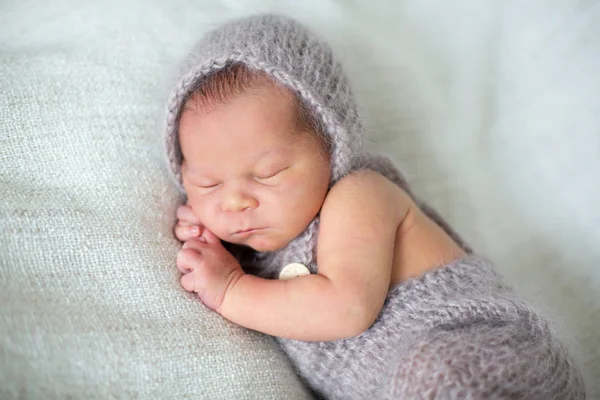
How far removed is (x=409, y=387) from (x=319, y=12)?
103 cm

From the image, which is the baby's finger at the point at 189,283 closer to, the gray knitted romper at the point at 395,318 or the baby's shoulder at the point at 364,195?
the gray knitted romper at the point at 395,318

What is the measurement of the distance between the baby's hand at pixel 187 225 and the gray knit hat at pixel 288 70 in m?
0.10

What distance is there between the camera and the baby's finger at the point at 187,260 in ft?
3.72

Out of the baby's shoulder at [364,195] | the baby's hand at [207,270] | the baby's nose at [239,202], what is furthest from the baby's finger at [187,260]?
the baby's shoulder at [364,195]

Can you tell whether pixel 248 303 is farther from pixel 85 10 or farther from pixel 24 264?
pixel 85 10

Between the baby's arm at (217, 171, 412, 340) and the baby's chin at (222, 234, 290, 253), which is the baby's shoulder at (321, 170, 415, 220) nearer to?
the baby's arm at (217, 171, 412, 340)

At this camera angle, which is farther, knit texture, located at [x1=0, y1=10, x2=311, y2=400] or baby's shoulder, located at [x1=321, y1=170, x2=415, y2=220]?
baby's shoulder, located at [x1=321, y1=170, x2=415, y2=220]

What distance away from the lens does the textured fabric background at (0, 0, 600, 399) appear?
3.18 ft

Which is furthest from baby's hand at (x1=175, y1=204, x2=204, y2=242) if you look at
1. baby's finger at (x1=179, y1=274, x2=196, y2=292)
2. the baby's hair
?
the baby's hair

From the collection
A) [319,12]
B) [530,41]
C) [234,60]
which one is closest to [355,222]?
[234,60]

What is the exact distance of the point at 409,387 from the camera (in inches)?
37.0

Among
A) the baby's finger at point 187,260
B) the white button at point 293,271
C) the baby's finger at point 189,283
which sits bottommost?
the baby's finger at point 189,283

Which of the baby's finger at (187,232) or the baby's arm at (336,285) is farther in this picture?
the baby's finger at (187,232)

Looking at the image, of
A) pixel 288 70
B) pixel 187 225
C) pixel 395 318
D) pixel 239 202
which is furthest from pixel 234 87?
pixel 395 318
